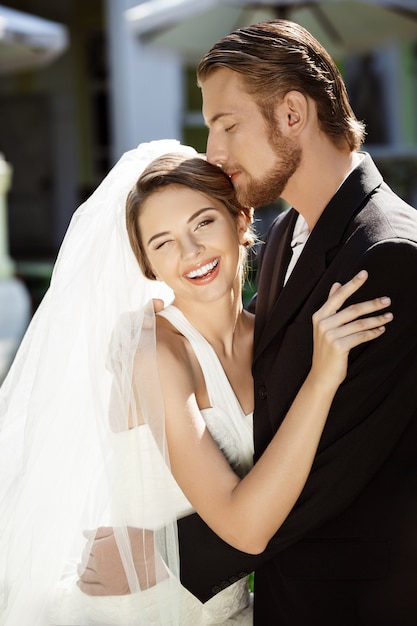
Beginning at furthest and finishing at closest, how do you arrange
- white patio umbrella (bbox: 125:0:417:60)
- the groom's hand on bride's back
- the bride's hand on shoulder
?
1. white patio umbrella (bbox: 125:0:417:60)
2. the groom's hand on bride's back
3. the bride's hand on shoulder

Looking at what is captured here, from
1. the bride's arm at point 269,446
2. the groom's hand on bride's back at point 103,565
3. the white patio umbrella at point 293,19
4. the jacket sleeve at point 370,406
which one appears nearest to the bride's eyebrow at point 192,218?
the bride's arm at point 269,446

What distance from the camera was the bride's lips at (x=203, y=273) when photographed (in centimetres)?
228

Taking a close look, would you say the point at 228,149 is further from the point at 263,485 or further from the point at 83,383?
the point at 263,485

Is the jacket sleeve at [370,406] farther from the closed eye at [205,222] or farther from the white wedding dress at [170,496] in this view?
the closed eye at [205,222]

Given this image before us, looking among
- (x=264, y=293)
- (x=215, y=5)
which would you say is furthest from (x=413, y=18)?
(x=264, y=293)

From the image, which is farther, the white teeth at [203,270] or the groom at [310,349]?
the white teeth at [203,270]

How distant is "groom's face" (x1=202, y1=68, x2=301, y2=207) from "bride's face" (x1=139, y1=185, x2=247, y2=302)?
10 centimetres

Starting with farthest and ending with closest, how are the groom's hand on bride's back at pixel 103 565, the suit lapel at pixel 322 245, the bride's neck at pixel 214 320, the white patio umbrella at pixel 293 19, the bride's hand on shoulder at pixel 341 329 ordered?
1. the white patio umbrella at pixel 293 19
2. the bride's neck at pixel 214 320
3. the groom's hand on bride's back at pixel 103 565
4. the suit lapel at pixel 322 245
5. the bride's hand on shoulder at pixel 341 329

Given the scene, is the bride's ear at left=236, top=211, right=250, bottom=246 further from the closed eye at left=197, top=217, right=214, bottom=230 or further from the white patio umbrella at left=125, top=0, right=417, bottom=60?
the white patio umbrella at left=125, top=0, right=417, bottom=60

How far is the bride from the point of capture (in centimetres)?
211

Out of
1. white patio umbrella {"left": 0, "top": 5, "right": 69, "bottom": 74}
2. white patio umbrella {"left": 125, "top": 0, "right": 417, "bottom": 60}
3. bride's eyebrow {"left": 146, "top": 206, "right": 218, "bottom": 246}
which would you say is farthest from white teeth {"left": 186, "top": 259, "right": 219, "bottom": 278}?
white patio umbrella {"left": 0, "top": 5, "right": 69, "bottom": 74}

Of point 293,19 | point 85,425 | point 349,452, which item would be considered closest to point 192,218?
point 85,425

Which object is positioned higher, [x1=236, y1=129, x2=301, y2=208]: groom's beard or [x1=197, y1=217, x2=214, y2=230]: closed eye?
[x1=236, y1=129, x2=301, y2=208]: groom's beard

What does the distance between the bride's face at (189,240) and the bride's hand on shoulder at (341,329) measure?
44 centimetres
